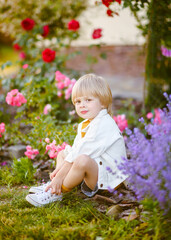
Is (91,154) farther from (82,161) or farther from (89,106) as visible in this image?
(89,106)

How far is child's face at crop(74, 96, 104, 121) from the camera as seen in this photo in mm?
2186

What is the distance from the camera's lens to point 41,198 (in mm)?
2090

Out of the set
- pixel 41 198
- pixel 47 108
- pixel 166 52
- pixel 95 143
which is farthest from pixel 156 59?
pixel 41 198

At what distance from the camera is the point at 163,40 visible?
147 inches

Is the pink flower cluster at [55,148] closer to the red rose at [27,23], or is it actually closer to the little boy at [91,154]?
the little boy at [91,154]

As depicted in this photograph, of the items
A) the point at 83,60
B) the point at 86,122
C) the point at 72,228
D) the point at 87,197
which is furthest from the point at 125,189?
the point at 83,60

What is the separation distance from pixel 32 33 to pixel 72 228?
385 cm

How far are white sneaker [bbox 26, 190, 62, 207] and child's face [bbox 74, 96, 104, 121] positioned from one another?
2.04 ft

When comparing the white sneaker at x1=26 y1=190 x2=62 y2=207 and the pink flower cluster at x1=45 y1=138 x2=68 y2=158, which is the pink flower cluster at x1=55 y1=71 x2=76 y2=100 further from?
the white sneaker at x1=26 y1=190 x2=62 y2=207

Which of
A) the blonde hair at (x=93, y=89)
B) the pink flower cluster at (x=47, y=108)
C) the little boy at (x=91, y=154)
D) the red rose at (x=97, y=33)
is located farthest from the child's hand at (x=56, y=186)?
the red rose at (x=97, y=33)

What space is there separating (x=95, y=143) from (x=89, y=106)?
28 centimetres

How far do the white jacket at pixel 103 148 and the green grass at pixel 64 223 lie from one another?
218 millimetres

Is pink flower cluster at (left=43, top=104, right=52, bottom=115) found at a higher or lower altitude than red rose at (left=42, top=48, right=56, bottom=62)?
lower

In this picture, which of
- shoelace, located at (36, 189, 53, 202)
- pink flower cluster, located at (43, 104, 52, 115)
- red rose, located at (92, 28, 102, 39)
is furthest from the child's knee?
red rose, located at (92, 28, 102, 39)
